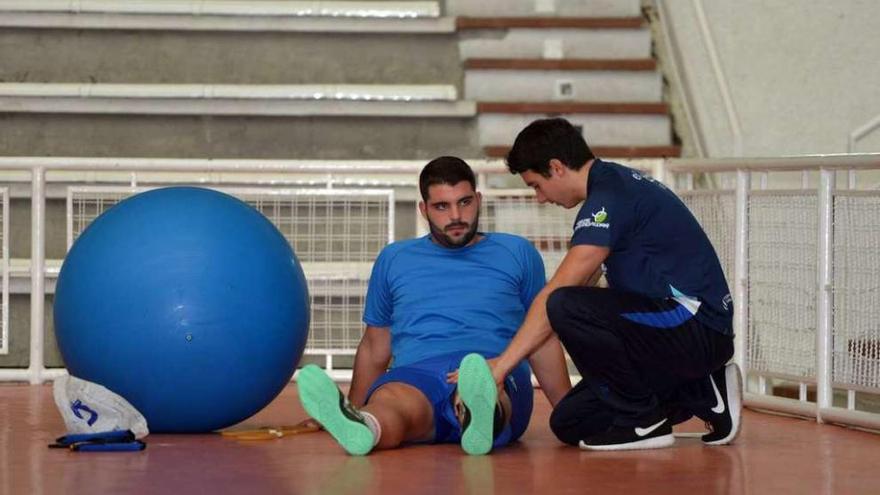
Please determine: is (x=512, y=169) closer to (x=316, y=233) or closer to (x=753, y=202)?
(x=753, y=202)

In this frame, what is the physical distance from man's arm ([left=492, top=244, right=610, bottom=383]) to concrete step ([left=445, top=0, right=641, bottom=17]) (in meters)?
4.34

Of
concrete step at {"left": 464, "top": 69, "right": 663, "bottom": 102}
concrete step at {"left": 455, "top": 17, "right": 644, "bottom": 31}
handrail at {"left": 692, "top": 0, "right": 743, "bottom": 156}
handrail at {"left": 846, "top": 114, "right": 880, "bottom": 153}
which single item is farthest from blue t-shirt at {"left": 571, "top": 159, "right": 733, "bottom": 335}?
concrete step at {"left": 455, "top": 17, "right": 644, "bottom": 31}

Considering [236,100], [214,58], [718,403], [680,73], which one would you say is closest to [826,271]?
[718,403]

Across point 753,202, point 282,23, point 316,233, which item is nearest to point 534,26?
point 282,23

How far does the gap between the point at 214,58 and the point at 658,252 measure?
431 centimetres

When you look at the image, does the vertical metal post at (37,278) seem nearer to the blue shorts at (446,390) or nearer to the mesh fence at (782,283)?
the blue shorts at (446,390)

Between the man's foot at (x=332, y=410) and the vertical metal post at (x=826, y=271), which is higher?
the vertical metal post at (x=826, y=271)

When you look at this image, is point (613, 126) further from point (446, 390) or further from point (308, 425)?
point (446, 390)

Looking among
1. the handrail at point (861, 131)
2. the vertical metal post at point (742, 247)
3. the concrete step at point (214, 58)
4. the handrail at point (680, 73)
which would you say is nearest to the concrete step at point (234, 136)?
the concrete step at point (214, 58)

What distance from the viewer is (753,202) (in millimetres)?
5547

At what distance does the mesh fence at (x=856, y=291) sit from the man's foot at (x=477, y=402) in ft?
4.90

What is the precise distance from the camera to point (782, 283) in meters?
5.40

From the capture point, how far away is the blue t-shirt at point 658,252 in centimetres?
414

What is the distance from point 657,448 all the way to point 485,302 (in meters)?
0.63
